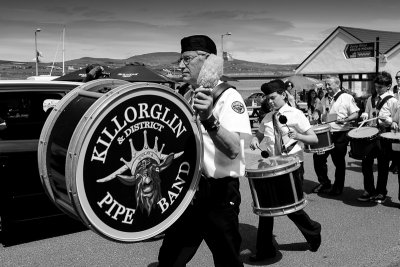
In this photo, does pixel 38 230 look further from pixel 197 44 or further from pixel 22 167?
pixel 197 44

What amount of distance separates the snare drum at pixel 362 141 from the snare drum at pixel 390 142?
11 cm

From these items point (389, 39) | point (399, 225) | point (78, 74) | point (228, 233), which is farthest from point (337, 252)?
point (389, 39)

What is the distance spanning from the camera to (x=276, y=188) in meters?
3.55

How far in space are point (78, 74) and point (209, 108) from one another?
1176 cm

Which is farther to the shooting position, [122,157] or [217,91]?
[217,91]

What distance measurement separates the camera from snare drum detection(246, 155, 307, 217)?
11.6ft

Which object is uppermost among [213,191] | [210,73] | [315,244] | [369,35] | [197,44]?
[369,35]

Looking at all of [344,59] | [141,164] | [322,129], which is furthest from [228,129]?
[344,59]

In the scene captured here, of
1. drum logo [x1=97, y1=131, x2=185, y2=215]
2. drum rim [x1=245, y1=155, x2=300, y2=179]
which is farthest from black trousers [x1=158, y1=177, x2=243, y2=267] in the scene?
drum rim [x1=245, y1=155, x2=300, y2=179]

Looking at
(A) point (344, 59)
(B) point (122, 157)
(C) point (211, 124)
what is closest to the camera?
→ (B) point (122, 157)

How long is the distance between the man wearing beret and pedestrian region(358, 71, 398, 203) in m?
3.82

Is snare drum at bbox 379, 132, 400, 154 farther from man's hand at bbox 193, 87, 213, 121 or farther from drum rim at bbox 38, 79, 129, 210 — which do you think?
drum rim at bbox 38, 79, 129, 210

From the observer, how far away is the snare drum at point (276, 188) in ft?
11.6

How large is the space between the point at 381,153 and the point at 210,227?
4.02m
